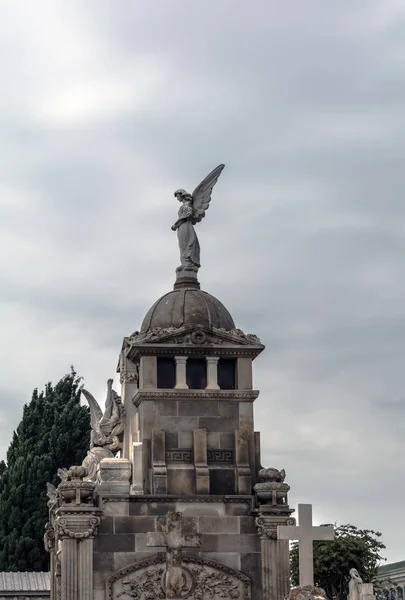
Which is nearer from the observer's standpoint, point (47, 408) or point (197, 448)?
point (197, 448)

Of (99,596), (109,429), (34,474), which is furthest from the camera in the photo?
(34,474)

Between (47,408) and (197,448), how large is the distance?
1540 inches

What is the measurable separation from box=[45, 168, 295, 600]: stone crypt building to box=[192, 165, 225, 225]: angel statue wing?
7.72 feet

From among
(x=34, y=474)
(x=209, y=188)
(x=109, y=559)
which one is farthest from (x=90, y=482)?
(x=34, y=474)

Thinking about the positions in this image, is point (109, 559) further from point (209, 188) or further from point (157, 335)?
point (209, 188)

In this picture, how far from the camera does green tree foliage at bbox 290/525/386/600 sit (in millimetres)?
69125

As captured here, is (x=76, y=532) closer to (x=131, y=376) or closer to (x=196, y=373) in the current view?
(x=131, y=376)

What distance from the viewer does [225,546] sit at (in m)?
42.8

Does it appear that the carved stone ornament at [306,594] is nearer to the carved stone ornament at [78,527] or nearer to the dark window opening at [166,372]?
the carved stone ornament at [78,527]

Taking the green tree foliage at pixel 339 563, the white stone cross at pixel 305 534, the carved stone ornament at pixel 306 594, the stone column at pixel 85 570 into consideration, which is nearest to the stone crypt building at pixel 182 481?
the stone column at pixel 85 570

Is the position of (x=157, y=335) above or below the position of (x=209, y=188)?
below

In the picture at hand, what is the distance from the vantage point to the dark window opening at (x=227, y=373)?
44719 millimetres

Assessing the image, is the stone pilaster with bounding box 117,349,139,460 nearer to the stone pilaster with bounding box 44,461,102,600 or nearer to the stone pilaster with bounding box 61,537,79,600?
the stone pilaster with bounding box 44,461,102,600

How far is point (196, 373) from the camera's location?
44594 millimetres
